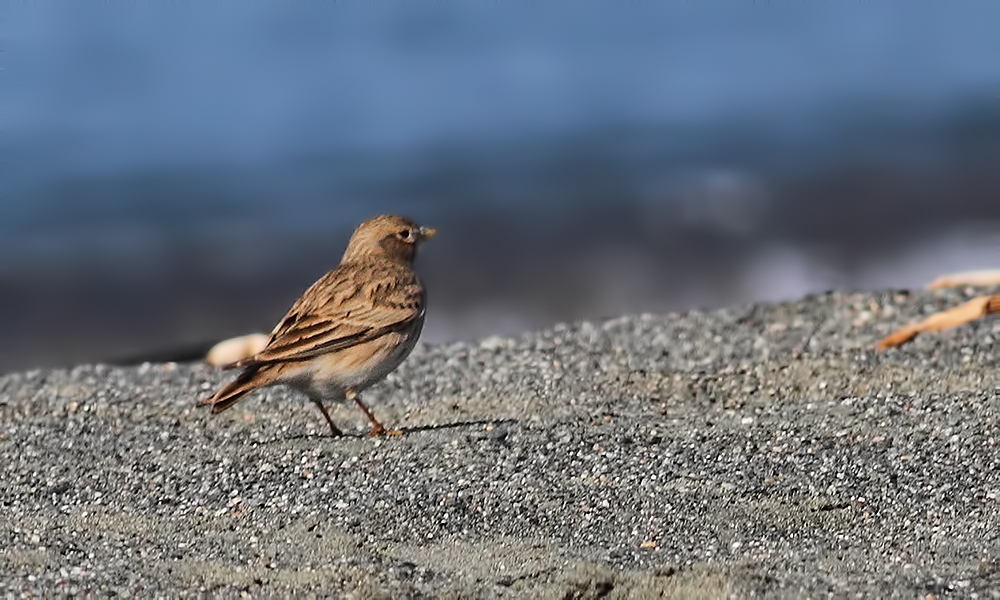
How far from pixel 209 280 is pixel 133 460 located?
30.2 ft

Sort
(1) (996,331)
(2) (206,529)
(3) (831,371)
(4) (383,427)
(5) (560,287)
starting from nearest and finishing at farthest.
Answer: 1. (2) (206,529)
2. (4) (383,427)
3. (3) (831,371)
4. (1) (996,331)
5. (5) (560,287)

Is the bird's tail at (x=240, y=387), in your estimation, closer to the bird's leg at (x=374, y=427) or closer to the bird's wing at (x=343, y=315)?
the bird's wing at (x=343, y=315)

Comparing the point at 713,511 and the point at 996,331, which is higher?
the point at 996,331

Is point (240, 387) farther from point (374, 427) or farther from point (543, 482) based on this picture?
point (543, 482)

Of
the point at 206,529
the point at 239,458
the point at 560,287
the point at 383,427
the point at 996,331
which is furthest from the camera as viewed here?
the point at 560,287

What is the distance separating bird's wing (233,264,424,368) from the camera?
740 cm

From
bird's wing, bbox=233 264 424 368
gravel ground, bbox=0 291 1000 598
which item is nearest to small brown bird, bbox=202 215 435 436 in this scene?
bird's wing, bbox=233 264 424 368

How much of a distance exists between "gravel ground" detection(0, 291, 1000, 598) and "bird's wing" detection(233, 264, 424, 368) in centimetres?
46

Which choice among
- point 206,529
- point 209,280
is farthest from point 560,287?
point 206,529

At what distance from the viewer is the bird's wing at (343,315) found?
7398 millimetres

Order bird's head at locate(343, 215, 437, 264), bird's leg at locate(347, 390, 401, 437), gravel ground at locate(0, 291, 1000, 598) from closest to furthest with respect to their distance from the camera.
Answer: gravel ground at locate(0, 291, 1000, 598) → bird's leg at locate(347, 390, 401, 437) → bird's head at locate(343, 215, 437, 264)

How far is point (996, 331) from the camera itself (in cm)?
938

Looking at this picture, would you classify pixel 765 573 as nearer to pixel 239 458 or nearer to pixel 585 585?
pixel 585 585

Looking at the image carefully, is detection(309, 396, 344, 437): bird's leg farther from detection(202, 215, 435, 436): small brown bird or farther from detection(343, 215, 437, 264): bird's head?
detection(343, 215, 437, 264): bird's head
